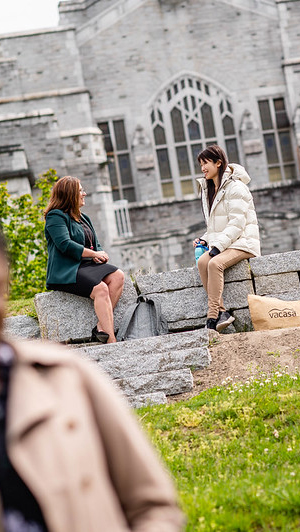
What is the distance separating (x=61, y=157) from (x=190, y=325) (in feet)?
46.2

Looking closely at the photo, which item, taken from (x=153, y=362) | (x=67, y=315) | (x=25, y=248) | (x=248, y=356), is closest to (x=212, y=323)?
(x=248, y=356)

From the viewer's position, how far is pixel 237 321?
8750 millimetres

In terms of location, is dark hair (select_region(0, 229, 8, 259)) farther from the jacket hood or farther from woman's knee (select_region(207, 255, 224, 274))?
the jacket hood

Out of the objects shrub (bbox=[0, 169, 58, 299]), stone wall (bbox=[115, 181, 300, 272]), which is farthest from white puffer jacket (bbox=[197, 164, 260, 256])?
stone wall (bbox=[115, 181, 300, 272])

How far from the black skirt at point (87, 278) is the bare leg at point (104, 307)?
0.19 feet

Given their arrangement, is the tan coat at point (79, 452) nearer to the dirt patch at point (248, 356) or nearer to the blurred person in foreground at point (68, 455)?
the blurred person in foreground at point (68, 455)

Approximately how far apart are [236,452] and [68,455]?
3700 mm

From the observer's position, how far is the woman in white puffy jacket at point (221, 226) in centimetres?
827

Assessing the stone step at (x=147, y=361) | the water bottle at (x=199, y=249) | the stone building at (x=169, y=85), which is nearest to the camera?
the stone step at (x=147, y=361)

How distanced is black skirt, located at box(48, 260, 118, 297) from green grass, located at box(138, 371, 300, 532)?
72.7 inches

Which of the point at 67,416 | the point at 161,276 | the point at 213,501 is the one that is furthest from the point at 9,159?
the point at 67,416

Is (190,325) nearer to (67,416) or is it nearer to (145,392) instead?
(145,392)

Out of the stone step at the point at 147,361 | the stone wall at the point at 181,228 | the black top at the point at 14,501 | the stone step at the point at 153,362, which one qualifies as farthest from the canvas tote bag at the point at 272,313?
the stone wall at the point at 181,228

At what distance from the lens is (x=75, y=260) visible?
8.09 meters
